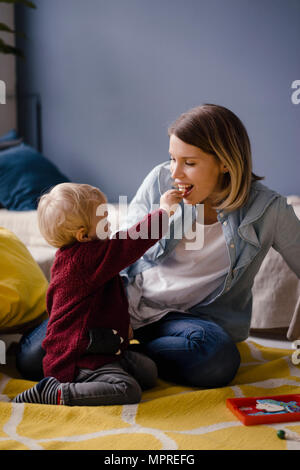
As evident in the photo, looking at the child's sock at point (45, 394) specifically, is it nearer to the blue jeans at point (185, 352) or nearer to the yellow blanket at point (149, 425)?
the yellow blanket at point (149, 425)

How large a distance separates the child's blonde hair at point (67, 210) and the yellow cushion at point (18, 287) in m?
0.28

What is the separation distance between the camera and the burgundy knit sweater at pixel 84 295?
48.8 inches

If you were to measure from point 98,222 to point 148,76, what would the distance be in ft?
5.44

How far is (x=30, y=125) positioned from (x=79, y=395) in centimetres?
226

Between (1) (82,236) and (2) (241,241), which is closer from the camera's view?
(1) (82,236)

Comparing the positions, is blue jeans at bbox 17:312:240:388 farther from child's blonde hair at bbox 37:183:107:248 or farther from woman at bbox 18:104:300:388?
child's blonde hair at bbox 37:183:107:248

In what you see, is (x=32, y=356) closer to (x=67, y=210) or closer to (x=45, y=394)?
(x=45, y=394)

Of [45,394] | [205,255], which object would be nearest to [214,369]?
[205,255]

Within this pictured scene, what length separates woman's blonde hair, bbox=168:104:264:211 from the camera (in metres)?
1.35

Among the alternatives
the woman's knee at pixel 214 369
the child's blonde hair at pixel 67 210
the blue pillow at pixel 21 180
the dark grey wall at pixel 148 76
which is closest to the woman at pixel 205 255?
the woman's knee at pixel 214 369

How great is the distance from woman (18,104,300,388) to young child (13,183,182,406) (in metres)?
0.16

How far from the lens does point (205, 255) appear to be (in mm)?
1481

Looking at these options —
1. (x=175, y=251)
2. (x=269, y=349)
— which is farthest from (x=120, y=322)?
(x=269, y=349)

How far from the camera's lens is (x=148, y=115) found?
2.75 meters
